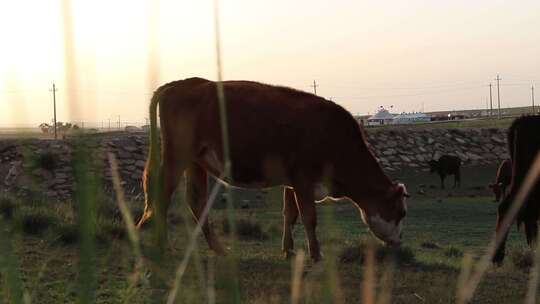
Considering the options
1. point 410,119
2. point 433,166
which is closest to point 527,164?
point 433,166

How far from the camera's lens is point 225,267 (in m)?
1.54

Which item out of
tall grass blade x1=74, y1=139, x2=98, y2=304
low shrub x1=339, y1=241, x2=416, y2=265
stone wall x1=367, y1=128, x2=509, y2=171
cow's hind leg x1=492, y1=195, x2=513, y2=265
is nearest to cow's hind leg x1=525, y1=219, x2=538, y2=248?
cow's hind leg x1=492, y1=195, x2=513, y2=265

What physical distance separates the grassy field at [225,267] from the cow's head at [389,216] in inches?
10.7

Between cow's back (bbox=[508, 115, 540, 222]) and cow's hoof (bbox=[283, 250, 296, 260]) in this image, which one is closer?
cow's hoof (bbox=[283, 250, 296, 260])

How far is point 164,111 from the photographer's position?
8.32 meters

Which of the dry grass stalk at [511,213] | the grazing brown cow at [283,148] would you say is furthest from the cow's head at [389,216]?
the dry grass stalk at [511,213]

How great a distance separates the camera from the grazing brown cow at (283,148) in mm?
7945

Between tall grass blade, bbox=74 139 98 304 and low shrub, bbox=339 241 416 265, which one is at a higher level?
tall grass blade, bbox=74 139 98 304

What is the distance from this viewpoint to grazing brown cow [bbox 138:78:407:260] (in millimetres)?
7945

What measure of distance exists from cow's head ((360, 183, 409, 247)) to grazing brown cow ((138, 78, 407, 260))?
1 centimetres

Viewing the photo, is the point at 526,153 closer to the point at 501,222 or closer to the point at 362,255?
the point at 501,222

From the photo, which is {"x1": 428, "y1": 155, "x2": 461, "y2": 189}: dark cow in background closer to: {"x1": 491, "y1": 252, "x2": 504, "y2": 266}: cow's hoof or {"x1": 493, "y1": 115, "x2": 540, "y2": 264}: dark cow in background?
{"x1": 493, "y1": 115, "x2": 540, "y2": 264}: dark cow in background

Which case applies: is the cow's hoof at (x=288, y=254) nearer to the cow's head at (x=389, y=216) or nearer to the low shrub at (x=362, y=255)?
the low shrub at (x=362, y=255)

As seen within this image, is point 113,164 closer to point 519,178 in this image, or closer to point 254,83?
point 254,83
